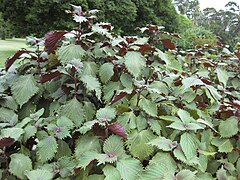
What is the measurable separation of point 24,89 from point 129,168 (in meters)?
0.50

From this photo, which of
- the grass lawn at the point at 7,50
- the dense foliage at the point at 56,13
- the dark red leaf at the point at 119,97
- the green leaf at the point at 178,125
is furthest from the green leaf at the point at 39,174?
the dense foliage at the point at 56,13

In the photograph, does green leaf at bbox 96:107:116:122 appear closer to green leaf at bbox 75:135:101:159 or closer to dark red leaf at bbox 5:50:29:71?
green leaf at bbox 75:135:101:159

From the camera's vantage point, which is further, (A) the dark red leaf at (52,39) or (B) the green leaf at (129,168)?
(A) the dark red leaf at (52,39)

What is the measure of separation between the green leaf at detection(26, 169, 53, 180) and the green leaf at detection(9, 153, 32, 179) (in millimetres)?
49

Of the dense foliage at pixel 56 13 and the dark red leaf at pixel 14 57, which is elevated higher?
the dark red leaf at pixel 14 57

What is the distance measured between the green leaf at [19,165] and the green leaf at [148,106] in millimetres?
426

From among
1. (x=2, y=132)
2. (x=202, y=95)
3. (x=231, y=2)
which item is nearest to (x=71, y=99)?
(x=2, y=132)

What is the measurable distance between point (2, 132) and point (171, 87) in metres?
0.70

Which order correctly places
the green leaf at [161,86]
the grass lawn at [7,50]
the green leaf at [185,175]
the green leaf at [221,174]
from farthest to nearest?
the grass lawn at [7,50] < the green leaf at [161,86] < the green leaf at [221,174] < the green leaf at [185,175]

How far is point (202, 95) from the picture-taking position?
1534 mm

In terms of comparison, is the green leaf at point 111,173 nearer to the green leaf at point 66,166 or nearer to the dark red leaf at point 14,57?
the green leaf at point 66,166

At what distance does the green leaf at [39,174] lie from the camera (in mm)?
1029

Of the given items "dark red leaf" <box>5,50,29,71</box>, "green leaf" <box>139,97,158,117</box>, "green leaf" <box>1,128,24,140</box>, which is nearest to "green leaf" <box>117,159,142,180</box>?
"green leaf" <box>139,97,158,117</box>

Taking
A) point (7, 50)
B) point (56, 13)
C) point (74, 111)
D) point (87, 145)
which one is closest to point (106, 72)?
point (74, 111)
